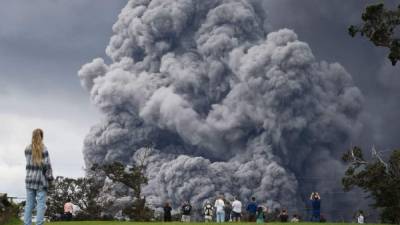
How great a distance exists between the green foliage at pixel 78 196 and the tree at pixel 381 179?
25.2 metres

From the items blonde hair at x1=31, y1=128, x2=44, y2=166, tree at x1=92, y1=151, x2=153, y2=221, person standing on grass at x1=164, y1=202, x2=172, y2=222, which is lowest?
blonde hair at x1=31, y1=128, x2=44, y2=166

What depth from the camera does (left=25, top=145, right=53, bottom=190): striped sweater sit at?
40.3 ft

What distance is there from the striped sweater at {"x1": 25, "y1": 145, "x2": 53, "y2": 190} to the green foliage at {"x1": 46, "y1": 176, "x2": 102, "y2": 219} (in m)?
50.1

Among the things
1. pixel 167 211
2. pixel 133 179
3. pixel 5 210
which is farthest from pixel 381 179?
pixel 5 210

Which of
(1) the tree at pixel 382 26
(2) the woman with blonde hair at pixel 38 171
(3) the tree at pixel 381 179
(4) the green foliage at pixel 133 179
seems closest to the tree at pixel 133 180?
(4) the green foliage at pixel 133 179

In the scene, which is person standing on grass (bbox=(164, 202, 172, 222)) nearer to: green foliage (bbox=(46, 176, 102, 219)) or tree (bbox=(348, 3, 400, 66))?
tree (bbox=(348, 3, 400, 66))

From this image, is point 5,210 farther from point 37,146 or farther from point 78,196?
point 78,196

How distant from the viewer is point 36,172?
40.4 feet

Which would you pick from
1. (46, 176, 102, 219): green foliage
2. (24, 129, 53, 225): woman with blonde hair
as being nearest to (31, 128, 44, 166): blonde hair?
(24, 129, 53, 225): woman with blonde hair

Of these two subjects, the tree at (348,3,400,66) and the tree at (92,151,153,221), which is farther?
the tree at (92,151,153,221)

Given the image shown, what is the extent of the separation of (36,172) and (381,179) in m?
40.5

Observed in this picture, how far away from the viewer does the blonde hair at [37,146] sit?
39.8ft

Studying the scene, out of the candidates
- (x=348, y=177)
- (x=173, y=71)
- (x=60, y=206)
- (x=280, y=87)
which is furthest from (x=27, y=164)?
(x=173, y=71)

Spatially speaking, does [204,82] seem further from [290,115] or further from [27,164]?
[27,164]
